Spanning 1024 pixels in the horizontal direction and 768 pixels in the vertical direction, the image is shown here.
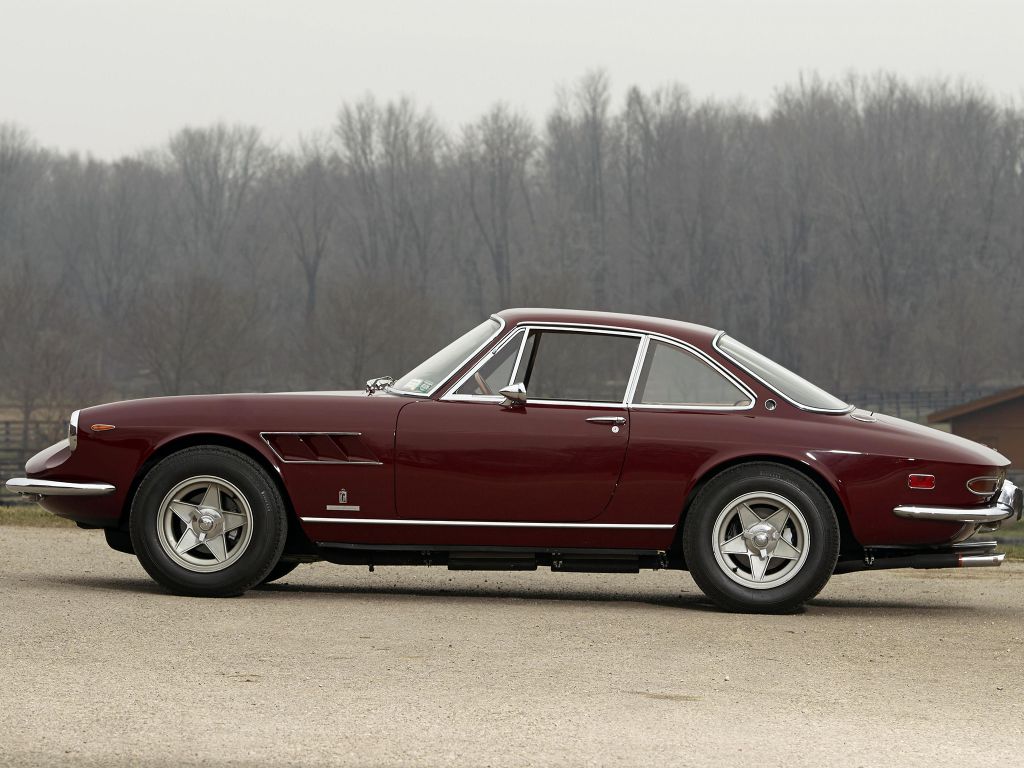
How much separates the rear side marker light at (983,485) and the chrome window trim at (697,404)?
3.92 feet

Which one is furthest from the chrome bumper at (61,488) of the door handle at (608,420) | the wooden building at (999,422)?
the wooden building at (999,422)

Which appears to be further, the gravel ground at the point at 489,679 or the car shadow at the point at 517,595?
the car shadow at the point at 517,595

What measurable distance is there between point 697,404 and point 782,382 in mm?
510

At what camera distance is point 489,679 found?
5727 millimetres

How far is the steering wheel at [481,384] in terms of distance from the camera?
7.84m

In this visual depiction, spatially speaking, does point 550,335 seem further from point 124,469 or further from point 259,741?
point 259,741

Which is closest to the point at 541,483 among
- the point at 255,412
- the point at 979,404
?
the point at 255,412

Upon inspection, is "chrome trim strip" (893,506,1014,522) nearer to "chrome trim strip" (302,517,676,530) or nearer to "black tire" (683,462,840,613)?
A: "black tire" (683,462,840,613)

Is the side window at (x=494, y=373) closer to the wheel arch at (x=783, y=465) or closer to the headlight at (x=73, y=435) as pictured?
the wheel arch at (x=783, y=465)

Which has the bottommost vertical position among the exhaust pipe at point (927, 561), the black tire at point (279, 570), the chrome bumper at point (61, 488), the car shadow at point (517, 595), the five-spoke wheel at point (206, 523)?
the car shadow at point (517, 595)

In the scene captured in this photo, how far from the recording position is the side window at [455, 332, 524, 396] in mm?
7836

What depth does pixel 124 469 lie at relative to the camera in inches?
308

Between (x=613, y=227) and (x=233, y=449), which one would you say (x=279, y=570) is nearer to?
(x=233, y=449)

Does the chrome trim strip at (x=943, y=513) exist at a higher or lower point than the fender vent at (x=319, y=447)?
lower
